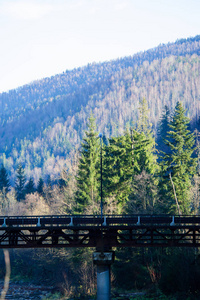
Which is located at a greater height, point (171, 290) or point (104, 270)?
point (104, 270)

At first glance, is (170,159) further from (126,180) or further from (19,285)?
(19,285)

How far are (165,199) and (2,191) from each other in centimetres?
6175

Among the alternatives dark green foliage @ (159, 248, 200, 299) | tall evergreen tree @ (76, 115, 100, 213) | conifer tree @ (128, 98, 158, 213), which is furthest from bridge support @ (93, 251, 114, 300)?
tall evergreen tree @ (76, 115, 100, 213)

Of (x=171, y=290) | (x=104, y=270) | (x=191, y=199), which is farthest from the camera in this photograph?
(x=191, y=199)

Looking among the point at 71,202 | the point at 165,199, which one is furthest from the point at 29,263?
the point at 165,199

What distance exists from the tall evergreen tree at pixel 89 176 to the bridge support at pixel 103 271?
2387cm

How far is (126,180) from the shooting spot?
65.5 meters

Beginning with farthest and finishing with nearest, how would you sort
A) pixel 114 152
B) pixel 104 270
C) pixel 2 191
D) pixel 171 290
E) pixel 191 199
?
pixel 2 191 < pixel 114 152 < pixel 191 199 < pixel 171 290 < pixel 104 270

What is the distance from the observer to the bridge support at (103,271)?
126 feet

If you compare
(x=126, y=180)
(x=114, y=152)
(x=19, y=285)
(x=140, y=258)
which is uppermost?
(x=114, y=152)

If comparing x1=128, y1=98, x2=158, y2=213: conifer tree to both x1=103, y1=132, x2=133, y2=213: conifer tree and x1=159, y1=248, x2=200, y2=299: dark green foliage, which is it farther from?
x1=159, y1=248, x2=200, y2=299: dark green foliage

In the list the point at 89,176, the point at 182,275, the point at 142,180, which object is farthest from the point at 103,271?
the point at 89,176

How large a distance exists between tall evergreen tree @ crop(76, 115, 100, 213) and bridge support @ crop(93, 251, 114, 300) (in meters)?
23.9

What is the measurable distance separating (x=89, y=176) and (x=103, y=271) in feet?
95.8
